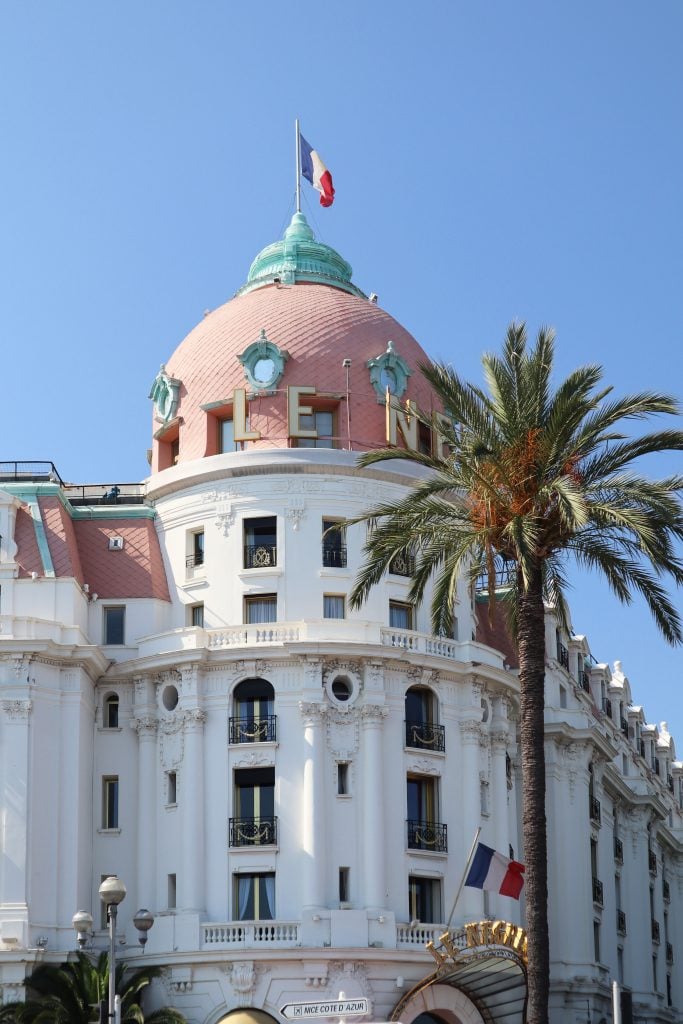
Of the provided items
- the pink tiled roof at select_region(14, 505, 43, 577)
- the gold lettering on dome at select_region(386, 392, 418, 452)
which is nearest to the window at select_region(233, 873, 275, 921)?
the pink tiled roof at select_region(14, 505, 43, 577)

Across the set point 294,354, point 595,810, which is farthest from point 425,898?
point 294,354

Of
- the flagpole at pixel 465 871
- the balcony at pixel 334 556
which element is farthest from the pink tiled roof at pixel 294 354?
the flagpole at pixel 465 871

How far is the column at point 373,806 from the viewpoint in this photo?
62469mm

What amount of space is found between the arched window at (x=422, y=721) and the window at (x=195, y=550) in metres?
9.63

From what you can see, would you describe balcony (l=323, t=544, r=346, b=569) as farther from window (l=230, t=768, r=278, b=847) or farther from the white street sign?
the white street sign

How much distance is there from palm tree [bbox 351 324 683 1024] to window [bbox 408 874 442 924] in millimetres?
19983

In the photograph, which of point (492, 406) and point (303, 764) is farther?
point (303, 764)

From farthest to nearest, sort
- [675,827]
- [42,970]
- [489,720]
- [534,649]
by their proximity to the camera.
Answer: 1. [675,827]
2. [489,720]
3. [42,970]
4. [534,649]

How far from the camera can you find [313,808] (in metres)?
62.7

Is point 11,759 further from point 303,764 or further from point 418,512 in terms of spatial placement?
point 418,512

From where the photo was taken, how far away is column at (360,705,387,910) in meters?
62.5

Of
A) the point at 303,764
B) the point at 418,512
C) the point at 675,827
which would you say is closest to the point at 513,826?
the point at 303,764

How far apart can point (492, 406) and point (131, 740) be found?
25240mm

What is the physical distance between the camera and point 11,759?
62250mm
